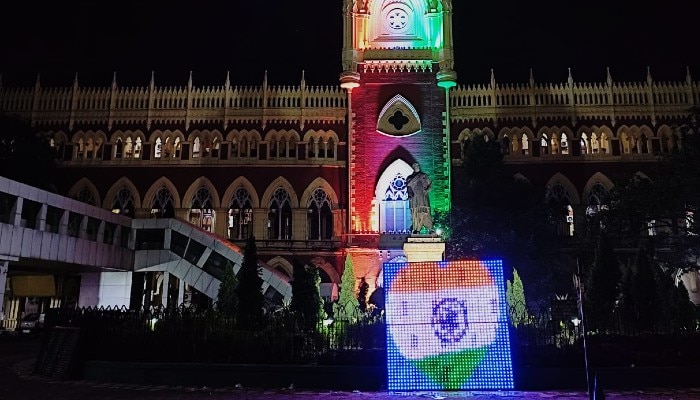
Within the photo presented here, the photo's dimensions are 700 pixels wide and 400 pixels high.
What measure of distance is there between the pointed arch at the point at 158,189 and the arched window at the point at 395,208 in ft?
39.8

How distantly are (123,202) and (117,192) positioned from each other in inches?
27.0

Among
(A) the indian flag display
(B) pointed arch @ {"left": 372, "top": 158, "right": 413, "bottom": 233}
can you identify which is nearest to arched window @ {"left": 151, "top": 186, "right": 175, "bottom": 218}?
(B) pointed arch @ {"left": 372, "top": 158, "right": 413, "bottom": 233}

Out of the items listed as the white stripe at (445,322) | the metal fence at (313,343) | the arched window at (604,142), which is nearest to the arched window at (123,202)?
the metal fence at (313,343)

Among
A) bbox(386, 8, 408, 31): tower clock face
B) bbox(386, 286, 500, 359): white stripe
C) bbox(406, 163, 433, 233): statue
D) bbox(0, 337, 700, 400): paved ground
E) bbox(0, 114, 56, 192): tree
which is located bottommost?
bbox(0, 337, 700, 400): paved ground

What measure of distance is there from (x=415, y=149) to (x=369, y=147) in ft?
8.58

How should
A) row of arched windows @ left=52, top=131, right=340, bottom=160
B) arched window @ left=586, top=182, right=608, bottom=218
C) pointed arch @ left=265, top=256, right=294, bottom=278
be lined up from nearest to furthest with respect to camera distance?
pointed arch @ left=265, top=256, right=294, bottom=278, arched window @ left=586, top=182, right=608, bottom=218, row of arched windows @ left=52, top=131, right=340, bottom=160

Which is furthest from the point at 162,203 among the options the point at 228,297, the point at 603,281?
the point at 603,281

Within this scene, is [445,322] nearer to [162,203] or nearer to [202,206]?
[202,206]

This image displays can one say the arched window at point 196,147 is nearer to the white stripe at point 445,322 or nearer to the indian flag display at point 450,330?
the indian flag display at point 450,330

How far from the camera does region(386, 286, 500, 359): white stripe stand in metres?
11.4

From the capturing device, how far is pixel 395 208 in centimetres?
3216

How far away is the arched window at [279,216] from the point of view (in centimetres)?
3362

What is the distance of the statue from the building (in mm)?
11328

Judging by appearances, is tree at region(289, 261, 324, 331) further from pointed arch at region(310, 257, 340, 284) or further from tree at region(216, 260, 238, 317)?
pointed arch at region(310, 257, 340, 284)
